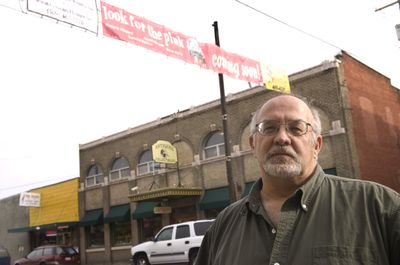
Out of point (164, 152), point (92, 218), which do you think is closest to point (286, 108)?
point (164, 152)

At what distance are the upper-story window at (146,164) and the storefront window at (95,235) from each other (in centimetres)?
591

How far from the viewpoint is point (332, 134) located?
2106 cm

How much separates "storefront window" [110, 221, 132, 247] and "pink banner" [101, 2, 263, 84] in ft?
61.6

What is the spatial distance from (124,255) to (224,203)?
9.41 meters

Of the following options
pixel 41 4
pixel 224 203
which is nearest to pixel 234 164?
pixel 224 203

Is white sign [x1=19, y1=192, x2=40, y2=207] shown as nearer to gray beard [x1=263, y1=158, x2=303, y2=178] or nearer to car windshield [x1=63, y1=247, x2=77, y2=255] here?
car windshield [x1=63, y1=247, x2=77, y2=255]

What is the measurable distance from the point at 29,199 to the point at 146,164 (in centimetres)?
1190

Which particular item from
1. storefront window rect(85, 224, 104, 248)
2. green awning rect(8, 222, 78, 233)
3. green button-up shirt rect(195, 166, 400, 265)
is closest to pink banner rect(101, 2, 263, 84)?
green button-up shirt rect(195, 166, 400, 265)

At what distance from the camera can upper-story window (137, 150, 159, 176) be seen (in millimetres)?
29016

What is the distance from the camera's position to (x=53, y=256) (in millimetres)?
26172

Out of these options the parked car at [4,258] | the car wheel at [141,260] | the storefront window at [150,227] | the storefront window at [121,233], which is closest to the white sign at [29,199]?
the parked car at [4,258]

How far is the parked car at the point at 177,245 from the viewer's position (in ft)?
58.3

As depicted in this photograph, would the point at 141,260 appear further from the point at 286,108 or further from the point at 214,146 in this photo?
the point at 286,108

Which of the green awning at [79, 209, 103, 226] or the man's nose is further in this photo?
the green awning at [79, 209, 103, 226]
